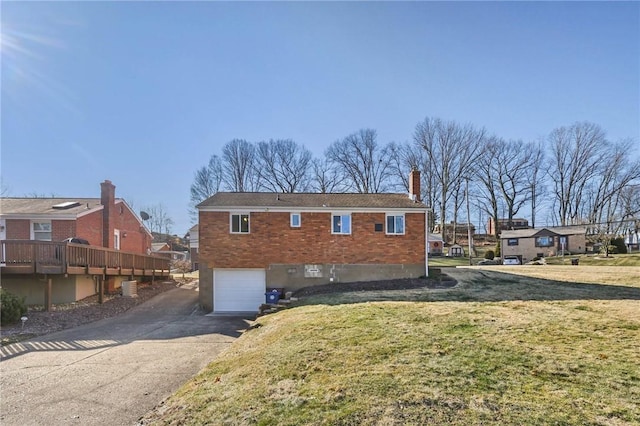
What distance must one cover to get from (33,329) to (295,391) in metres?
11.9

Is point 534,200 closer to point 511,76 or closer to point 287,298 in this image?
point 511,76

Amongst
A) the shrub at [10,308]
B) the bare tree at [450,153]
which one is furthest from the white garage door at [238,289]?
the bare tree at [450,153]

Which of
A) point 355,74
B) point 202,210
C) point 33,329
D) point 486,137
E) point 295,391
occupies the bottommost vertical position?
point 33,329

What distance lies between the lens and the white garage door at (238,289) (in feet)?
58.6

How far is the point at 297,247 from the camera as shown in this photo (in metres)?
17.9

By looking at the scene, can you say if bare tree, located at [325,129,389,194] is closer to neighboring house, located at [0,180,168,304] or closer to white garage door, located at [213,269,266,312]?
neighboring house, located at [0,180,168,304]

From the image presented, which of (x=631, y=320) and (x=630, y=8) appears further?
(x=630, y=8)

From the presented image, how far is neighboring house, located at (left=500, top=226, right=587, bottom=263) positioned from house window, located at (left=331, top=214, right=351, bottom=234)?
33.8 m

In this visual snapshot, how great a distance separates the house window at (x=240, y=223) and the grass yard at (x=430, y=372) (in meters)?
8.47

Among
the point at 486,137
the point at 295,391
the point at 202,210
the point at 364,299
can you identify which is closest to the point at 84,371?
the point at 295,391

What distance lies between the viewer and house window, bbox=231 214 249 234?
18.0 m

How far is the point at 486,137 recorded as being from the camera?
52250 millimetres

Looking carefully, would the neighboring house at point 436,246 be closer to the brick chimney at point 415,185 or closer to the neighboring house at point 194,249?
the neighboring house at point 194,249

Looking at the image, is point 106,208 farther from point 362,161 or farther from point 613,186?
point 613,186
